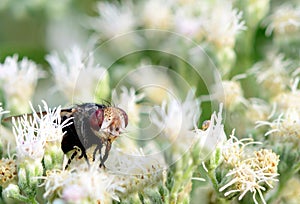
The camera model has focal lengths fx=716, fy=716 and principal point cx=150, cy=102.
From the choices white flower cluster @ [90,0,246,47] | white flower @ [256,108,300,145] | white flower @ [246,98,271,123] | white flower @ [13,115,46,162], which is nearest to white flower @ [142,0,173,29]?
white flower cluster @ [90,0,246,47]

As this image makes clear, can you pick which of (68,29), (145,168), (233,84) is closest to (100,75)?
(233,84)

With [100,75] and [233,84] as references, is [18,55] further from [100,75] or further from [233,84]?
[233,84]

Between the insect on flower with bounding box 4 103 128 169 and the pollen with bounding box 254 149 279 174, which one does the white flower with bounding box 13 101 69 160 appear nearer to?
the insect on flower with bounding box 4 103 128 169

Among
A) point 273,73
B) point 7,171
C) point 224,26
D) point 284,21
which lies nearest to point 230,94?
point 273,73

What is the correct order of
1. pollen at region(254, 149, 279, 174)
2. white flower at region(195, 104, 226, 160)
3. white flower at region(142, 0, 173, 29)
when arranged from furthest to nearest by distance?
white flower at region(142, 0, 173, 29), pollen at region(254, 149, 279, 174), white flower at region(195, 104, 226, 160)

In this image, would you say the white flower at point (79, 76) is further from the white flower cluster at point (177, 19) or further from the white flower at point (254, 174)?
the white flower at point (254, 174)

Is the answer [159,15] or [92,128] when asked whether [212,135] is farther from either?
[159,15]
